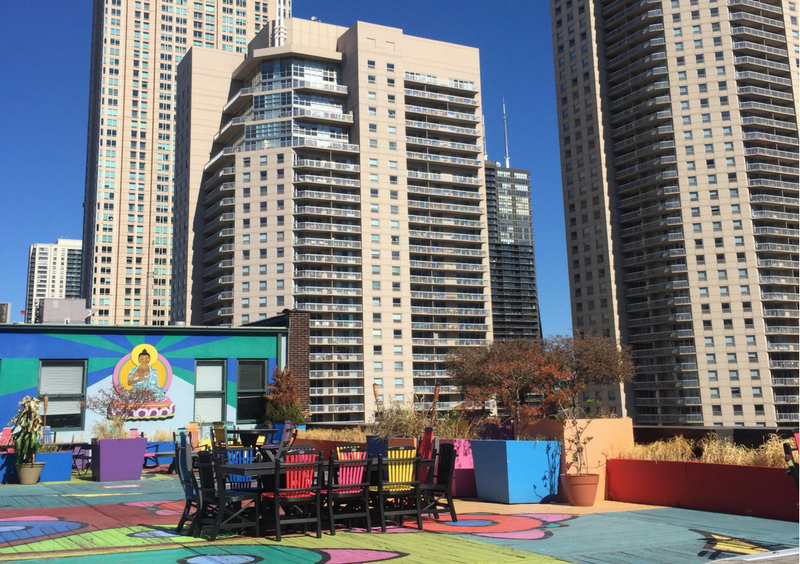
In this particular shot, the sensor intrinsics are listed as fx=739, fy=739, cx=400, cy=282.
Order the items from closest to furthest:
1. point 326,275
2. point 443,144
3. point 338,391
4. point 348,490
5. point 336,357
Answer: point 348,490 < point 338,391 < point 336,357 < point 326,275 < point 443,144

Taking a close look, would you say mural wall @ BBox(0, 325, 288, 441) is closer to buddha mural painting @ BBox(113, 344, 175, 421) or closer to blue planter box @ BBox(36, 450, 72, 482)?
buddha mural painting @ BBox(113, 344, 175, 421)

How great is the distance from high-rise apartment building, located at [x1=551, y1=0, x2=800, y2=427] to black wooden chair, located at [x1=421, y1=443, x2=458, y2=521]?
85.5 meters

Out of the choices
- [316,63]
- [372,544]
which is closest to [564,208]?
[316,63]

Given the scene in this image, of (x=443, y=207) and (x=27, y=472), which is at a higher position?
(x=443, y=207)

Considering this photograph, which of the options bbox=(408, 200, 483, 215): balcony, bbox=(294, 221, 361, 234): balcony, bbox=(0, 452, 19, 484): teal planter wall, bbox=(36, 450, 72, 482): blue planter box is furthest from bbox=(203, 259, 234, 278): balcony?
bbox=(0, 452, 19, 484): teal planter wall

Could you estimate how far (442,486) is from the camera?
35.3ft

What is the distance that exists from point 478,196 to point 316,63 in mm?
29765

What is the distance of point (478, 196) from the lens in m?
108

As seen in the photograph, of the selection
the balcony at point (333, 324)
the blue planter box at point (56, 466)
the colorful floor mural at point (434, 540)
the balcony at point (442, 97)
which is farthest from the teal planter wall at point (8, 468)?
the balcony at point (442, 97)

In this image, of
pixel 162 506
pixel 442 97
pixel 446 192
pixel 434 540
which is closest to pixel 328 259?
pixel 446 192

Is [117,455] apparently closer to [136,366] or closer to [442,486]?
[136,366]

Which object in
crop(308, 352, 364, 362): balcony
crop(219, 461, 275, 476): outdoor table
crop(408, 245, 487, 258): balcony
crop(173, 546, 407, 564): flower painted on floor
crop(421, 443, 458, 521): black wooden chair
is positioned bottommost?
crop(173, 546, 407, 564): flower painted on floor

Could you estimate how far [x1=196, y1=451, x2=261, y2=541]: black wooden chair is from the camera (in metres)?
9.12

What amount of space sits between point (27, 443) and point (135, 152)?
478 feet
